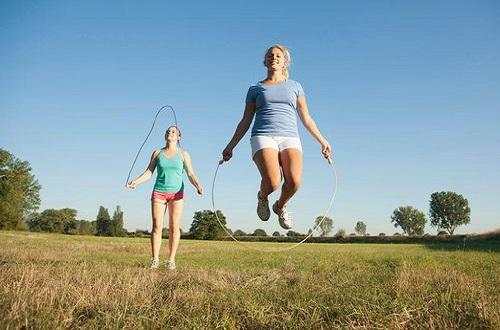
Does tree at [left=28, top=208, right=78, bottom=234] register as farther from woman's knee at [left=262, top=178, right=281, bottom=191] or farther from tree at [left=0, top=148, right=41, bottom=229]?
woman's knee at [left=262, top=178, right=281, bottom=191]

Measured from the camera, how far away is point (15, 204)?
2788 inches

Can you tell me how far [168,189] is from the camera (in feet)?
29.8

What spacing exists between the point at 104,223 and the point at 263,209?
12016 centimetres

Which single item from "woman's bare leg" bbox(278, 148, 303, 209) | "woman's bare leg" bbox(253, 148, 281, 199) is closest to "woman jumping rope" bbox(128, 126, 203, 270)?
"woman's bare leg" bbox(253, 148, 281, 199)

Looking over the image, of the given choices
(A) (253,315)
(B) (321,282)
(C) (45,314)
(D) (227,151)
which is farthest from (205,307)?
(D) (227,151)

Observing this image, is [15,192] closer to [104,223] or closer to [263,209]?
[104,223]

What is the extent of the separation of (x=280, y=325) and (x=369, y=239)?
74238 mm

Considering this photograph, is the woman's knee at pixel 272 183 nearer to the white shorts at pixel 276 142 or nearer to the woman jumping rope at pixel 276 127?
the woman jumping rope at pixel 276 127

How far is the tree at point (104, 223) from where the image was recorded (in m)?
116

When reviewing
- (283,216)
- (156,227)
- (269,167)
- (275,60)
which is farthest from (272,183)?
(156,227)

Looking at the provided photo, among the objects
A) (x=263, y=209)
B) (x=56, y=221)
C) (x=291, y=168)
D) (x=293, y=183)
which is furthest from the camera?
(x=56, y=221)

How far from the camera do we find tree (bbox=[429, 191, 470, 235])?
14412 cm

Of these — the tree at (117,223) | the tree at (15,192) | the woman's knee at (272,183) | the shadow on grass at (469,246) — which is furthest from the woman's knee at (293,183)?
the tree at (117,223)

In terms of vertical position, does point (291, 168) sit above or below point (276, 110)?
below
